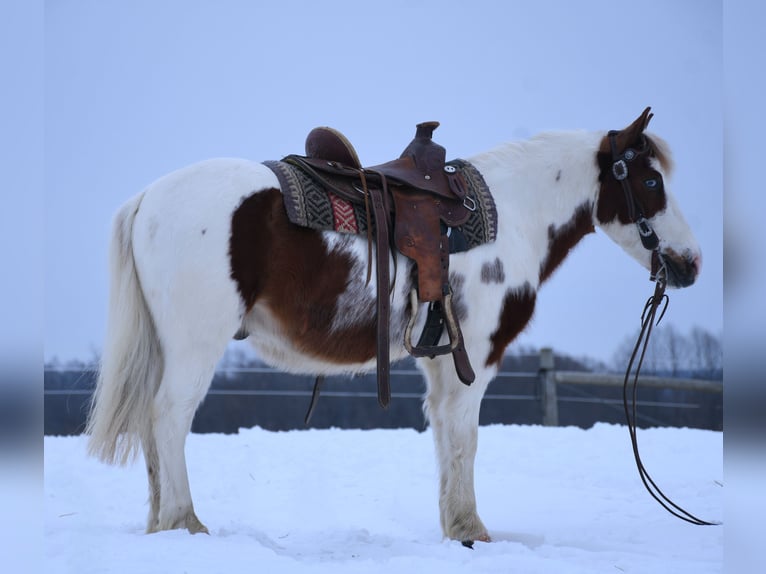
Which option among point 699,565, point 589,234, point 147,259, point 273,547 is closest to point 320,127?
point 147,259

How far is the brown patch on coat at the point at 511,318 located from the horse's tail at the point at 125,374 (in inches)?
61.3

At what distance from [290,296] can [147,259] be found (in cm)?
60

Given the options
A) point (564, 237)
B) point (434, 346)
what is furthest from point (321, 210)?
point (564, 237)

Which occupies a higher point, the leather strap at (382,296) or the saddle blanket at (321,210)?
the saddle blanket at (321,210)

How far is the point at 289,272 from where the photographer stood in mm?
2891

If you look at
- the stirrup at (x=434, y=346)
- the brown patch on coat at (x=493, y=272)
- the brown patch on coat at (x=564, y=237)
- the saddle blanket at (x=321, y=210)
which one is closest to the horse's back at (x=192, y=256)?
the saddle blanket at (x=321, y=210)

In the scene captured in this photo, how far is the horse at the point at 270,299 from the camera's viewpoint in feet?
9.09

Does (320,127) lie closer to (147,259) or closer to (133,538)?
(147,259)

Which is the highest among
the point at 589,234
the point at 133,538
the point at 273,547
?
the point at 589,234

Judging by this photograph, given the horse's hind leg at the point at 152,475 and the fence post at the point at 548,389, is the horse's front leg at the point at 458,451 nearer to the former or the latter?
the horse's hind leg at the point at 152,475

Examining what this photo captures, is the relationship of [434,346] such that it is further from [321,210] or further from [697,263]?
[697,263]

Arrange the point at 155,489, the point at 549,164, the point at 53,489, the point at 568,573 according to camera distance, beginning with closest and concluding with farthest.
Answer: the point at 568,573, the point at 155,489, the point at 549,164, the point at 53,489

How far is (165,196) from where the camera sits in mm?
2877

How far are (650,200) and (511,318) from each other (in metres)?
1.02
